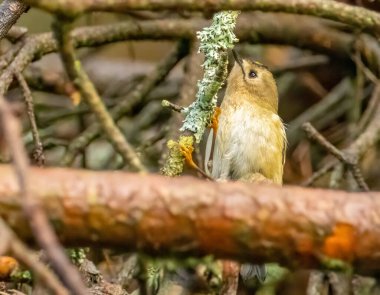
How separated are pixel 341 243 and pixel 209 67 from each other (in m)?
1.44

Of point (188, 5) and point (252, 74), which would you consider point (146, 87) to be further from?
point (188, 5)

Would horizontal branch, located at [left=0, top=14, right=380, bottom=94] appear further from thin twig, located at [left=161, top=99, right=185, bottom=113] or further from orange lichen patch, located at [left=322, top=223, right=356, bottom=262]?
orange lichen patch, located at [left=322, top=223, right=356, bottom=262]

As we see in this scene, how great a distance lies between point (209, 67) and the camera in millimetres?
2801

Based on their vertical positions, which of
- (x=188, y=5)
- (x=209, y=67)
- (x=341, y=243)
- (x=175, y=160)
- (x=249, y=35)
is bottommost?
(x=341, y=243)

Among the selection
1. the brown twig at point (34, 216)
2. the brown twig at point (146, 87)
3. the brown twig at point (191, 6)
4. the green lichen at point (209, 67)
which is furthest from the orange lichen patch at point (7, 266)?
the brown twig at point (146, 87)

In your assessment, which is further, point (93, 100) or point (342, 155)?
point (342, 155)

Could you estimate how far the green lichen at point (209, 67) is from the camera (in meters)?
2.81

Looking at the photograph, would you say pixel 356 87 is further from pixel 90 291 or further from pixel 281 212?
pixel 281 212

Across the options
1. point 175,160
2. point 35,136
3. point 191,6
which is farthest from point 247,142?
point 191,6

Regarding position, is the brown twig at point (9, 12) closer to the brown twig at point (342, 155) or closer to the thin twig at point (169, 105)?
the thin twig at point (169, 105)

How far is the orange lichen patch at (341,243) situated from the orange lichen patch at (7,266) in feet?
3.80

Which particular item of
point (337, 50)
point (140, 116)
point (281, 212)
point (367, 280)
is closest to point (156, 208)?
point (281, 212)

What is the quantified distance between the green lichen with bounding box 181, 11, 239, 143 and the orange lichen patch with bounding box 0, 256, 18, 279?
30.4 inches

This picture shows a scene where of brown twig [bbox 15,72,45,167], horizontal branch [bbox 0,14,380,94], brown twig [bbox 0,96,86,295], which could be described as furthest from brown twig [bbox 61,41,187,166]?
brown twig [bbox 0,96,86,295]
